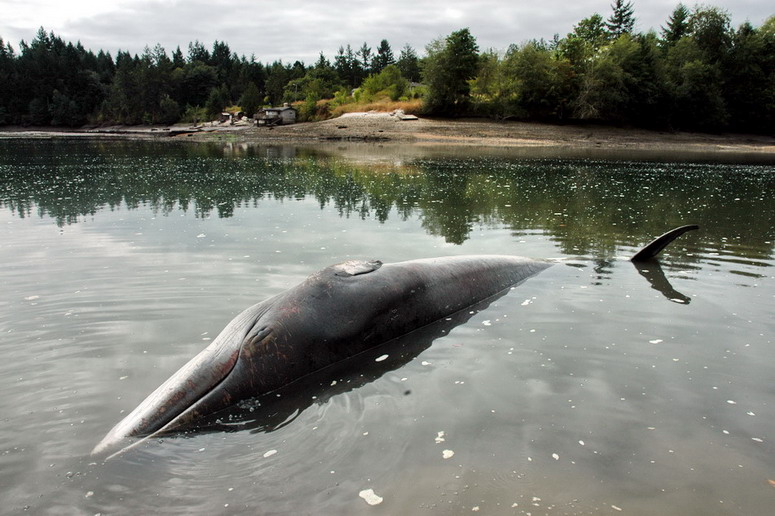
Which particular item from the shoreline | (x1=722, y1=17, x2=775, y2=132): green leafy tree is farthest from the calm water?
(x1=722, y1=17, x2=775, y2=132): green leafy tree

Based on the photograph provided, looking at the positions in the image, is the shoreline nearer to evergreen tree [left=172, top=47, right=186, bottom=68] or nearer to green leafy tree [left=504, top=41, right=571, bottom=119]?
green leafy tree [left=504, top=41, right=571, bottom=119]

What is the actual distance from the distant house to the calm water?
5559 cm

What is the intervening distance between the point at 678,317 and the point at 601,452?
12.1ft

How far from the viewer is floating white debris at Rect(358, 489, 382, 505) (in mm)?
3611

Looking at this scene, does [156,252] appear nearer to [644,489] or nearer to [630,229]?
[644,489]

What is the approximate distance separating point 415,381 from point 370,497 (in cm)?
→ 174

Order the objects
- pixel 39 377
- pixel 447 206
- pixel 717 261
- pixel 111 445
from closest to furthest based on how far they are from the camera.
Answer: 1. pixel 111 445
2. pixel 39 377
3. pixel 717 261
4. pixel 447 206

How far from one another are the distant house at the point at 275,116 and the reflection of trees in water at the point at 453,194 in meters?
37.7

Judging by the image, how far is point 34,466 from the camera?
3.91 metres

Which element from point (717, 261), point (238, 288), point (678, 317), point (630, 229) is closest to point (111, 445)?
point (238, 288)

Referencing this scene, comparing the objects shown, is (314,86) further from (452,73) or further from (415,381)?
(415,381)

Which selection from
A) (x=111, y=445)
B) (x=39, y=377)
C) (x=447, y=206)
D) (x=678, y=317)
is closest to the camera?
(x=111, y=445)

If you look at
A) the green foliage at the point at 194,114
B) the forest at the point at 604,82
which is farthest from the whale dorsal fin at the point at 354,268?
the green foliage at the point at 194,114

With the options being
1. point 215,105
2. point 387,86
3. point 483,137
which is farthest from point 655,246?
point 215,105
